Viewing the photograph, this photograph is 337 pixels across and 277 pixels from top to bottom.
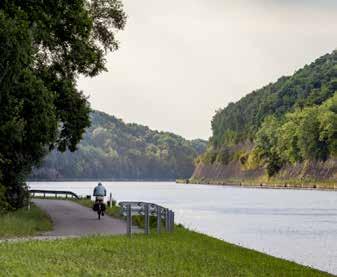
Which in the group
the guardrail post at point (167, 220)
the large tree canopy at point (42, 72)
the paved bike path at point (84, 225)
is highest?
the large tree canopy at point (42, 72)

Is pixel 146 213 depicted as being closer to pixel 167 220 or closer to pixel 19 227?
pixel 167 220

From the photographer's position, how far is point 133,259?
22203 mm

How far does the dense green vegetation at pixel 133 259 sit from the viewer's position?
18766 mm

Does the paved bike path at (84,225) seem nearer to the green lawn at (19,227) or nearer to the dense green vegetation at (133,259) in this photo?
the green lawn at (19,227)

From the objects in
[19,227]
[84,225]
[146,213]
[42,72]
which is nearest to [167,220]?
[146,213]

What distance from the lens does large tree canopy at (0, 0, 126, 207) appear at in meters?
33.7

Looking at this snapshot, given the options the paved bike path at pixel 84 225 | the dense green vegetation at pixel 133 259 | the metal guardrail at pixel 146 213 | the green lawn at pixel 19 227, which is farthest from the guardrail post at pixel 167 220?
the green lawn at pixel 19 227

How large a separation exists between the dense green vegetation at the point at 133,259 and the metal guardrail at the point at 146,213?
0.96 meters

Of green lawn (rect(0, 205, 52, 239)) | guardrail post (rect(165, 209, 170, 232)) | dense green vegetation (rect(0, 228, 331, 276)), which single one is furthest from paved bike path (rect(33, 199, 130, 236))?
dense green vegetation (rect(0, 228, 331, 276))

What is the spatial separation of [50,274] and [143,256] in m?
6.28

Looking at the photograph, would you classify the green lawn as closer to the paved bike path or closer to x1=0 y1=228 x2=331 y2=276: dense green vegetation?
the paved bike path

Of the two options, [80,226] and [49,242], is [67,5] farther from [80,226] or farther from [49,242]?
[49,242]

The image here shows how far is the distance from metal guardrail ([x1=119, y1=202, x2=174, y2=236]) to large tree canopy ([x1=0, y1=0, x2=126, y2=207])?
590cm

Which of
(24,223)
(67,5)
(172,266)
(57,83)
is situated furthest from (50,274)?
(57,83)
